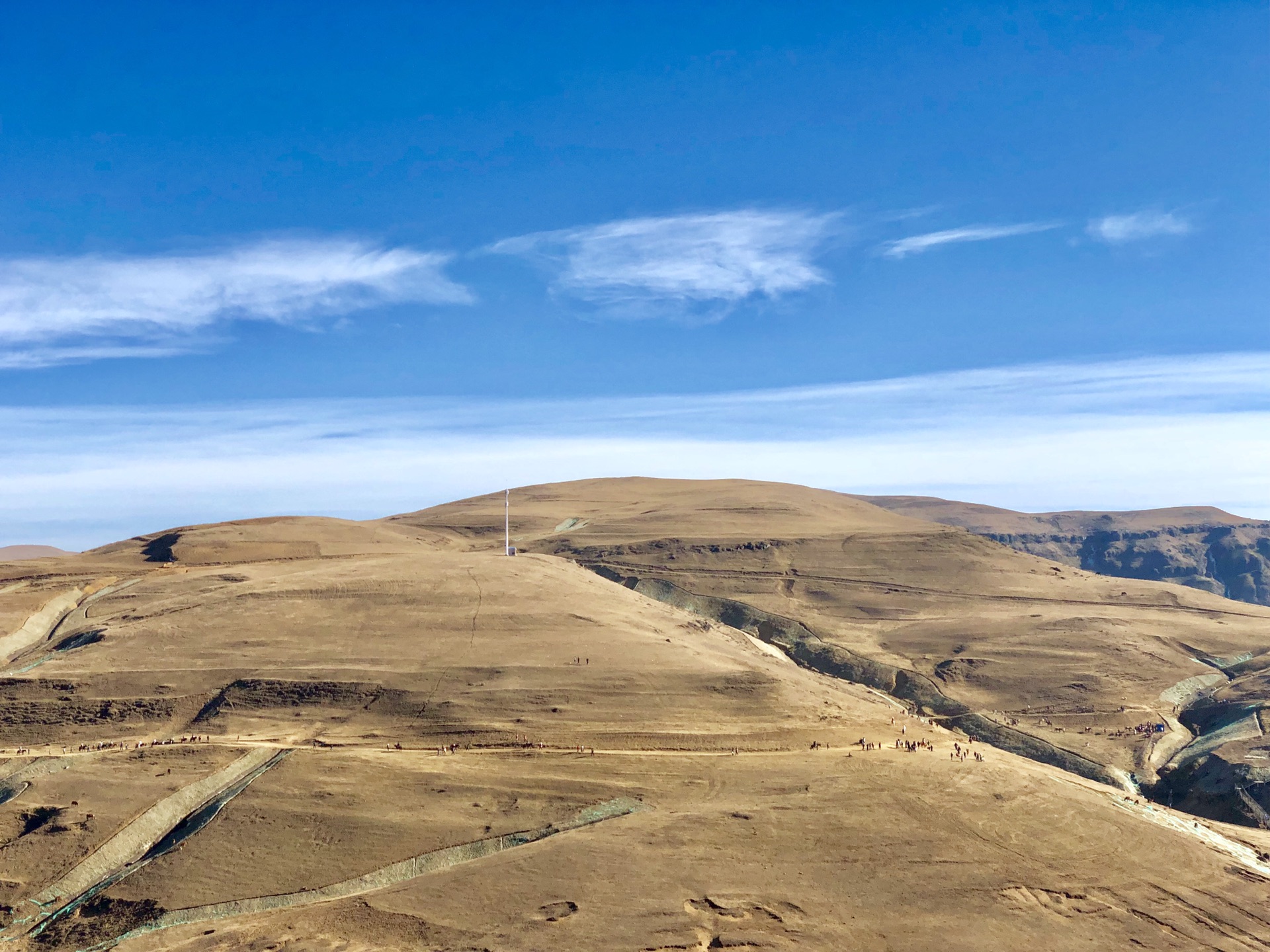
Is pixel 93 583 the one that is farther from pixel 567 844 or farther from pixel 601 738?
pixel 567 844

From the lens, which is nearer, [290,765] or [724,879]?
[724,879]

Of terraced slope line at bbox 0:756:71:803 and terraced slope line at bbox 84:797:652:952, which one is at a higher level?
terraced slope line at bbox 0:756:71:803

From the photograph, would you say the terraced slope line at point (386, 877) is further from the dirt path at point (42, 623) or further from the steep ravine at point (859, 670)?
the steep ravine at point (859, 670)

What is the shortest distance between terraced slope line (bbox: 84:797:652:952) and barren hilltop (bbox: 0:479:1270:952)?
0.12 meters

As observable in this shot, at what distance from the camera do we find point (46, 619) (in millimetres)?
60125

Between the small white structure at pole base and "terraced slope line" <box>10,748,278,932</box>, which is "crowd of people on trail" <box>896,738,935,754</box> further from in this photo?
the small white structure at pole base

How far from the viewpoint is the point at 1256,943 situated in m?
30.2

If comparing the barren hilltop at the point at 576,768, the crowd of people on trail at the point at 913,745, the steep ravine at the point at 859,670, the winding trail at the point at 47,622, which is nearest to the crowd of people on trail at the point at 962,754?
the barren hilltop at the point at 576,768

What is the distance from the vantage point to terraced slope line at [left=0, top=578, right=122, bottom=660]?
55.4 meters

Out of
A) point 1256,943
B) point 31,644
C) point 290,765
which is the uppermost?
point 31,644

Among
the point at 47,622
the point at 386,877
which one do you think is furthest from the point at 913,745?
the point at 47,622

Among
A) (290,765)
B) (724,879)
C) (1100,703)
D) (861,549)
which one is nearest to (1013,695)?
(1100,703)

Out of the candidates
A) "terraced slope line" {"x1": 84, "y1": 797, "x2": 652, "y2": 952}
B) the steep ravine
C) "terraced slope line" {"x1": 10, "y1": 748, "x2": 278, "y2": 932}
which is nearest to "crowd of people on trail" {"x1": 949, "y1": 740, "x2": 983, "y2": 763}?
the steep ravine

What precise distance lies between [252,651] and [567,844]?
24.6 meters
